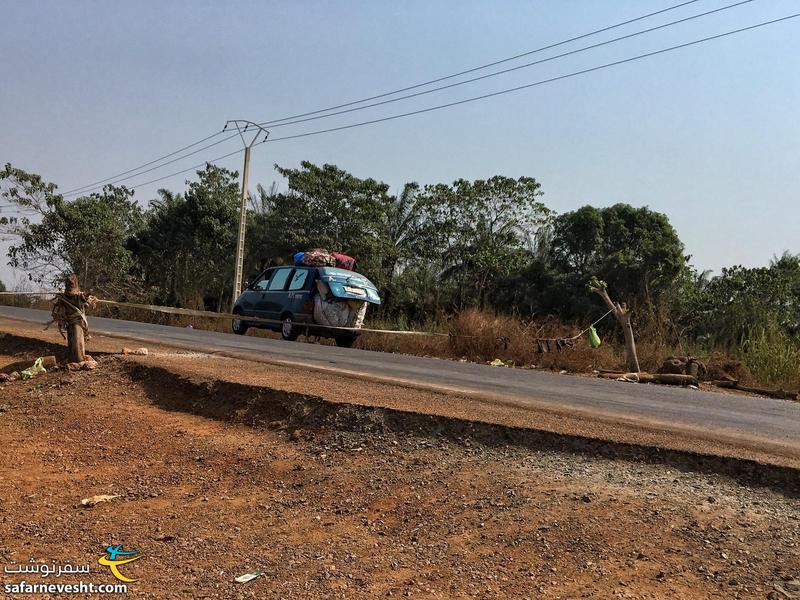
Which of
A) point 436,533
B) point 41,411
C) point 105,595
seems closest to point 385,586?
point 436,533

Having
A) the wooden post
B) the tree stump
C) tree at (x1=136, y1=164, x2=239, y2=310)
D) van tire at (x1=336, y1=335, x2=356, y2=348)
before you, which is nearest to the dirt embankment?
the tree stump

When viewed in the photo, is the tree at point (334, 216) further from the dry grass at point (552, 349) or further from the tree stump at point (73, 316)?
the tree stump at point (73, 316)

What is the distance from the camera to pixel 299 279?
1539cm

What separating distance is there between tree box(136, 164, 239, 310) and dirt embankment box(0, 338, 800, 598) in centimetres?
2724

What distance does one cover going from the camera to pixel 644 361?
1239 centimetres

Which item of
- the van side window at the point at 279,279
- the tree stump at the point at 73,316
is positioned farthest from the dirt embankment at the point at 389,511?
the van side window at the point at 279,279

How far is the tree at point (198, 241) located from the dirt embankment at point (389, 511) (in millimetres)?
27235

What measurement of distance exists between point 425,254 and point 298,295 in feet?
51.2

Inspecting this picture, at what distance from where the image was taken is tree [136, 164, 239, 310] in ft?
108

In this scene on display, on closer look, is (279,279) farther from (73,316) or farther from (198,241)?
(198,241)

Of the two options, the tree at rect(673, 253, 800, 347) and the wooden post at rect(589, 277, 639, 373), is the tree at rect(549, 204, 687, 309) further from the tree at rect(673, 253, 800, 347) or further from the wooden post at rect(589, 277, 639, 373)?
the wooden post at rect(589, 277, 639, 373)

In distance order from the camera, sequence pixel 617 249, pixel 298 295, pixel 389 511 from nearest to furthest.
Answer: pixel 389 511, pixel 298 295, pixel 617 249

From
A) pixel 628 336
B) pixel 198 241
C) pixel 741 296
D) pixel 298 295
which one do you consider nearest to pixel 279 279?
pixel 298 295

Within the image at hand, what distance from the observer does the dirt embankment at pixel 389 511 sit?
302 centimetres
